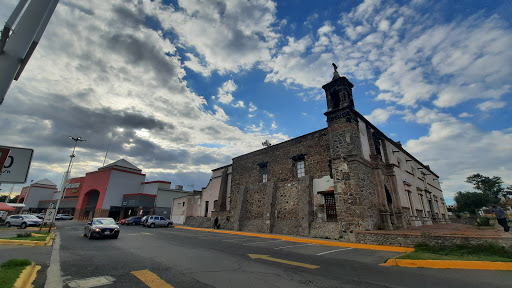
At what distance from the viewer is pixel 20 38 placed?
331 centimetres

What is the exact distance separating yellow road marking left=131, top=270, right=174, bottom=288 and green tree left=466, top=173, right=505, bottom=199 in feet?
226

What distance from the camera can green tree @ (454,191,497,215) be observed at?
4034 cm

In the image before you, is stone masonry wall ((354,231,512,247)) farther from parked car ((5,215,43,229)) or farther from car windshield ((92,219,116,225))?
parked car ((5,215,43,229))

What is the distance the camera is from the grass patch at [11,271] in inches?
151

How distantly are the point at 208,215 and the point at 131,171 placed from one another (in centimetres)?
2724

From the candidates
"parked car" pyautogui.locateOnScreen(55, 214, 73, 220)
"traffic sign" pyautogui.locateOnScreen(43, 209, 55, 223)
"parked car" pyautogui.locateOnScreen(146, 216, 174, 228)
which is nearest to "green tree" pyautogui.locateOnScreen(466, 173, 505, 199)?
"parked car" pyautogui.locateOnScreen(146, 216, 174, 228)

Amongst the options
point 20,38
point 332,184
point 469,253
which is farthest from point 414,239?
point 20,38

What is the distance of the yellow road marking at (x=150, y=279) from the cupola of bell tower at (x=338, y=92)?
14871mm

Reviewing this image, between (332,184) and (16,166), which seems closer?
(16,166)

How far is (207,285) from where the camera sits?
14.7 feet

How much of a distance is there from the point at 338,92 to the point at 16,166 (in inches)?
684

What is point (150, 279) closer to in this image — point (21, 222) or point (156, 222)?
point (156, 222)

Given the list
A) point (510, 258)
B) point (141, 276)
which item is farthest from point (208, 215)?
point (510, 258)

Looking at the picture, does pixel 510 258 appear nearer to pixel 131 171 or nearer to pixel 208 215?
pixel 208 215
